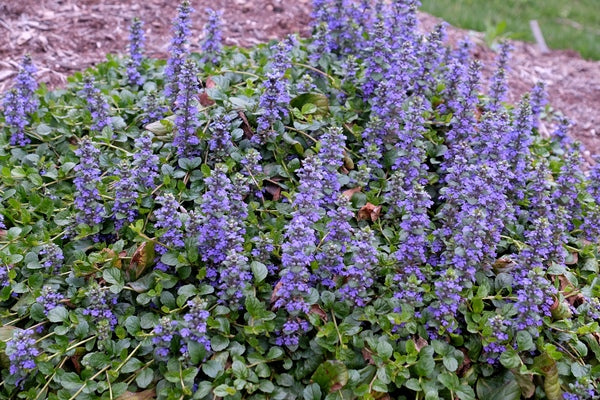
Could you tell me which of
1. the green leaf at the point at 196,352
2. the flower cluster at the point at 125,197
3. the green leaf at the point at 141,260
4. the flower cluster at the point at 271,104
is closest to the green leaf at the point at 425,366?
the green leaf at the point at 196,352

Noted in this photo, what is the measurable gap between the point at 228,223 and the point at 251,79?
5.25ft

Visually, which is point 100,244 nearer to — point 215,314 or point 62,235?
point 62,235

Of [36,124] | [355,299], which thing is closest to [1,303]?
[36,124]

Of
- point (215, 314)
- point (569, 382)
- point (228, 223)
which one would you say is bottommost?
point (569, 382)

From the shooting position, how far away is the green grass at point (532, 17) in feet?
28.2

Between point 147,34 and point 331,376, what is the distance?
4.51 metres

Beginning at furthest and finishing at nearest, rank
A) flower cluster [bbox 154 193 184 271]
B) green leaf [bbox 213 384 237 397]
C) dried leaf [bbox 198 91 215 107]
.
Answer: dried leaf [bbox 198 91 215 107] → flower cluster [bbox 154 193 184 271] → green leaf [bbox 213 384 237 397]

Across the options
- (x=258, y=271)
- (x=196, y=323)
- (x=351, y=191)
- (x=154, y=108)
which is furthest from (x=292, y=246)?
(x=154, y=108)

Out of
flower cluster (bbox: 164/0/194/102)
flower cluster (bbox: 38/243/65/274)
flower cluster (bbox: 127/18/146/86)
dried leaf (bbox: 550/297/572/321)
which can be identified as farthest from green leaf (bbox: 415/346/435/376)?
flower cluster (bbox: 127/18/146/86)

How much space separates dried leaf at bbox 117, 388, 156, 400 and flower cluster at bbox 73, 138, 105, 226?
1.07 meters

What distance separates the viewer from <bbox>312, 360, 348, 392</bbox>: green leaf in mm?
3100

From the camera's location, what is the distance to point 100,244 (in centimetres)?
363

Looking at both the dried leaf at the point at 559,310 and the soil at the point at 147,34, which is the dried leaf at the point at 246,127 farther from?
the soil at the point at 147,34

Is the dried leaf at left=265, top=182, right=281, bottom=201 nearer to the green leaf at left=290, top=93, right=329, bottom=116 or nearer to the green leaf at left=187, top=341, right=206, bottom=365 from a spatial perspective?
the green leaf at left=290, top=93, right=329, bottom=116
